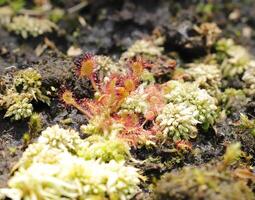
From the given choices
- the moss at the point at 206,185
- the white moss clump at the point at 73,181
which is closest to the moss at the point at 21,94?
the white moss clump at the point at 73,181

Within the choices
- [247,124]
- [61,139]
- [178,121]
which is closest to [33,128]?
[61,139]

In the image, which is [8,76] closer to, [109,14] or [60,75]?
[60,75]

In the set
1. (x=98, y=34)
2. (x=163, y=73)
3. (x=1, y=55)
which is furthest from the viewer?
(x=98, y=34)

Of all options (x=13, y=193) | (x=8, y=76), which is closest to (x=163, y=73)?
(x=8, y=76)

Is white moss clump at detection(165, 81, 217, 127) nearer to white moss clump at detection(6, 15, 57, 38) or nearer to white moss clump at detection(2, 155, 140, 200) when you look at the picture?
white moss clump at detection(2, 155, 140, 200)

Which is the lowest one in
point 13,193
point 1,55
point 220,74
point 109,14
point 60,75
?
point 13,193

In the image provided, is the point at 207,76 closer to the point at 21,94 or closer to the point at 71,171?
the point at 21,94
